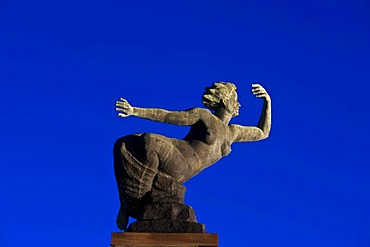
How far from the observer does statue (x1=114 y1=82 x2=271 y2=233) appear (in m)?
8.16

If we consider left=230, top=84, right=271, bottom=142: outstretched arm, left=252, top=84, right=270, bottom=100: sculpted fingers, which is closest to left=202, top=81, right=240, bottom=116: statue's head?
left=230, top=84, right=271, bottom=142: outstretched arm

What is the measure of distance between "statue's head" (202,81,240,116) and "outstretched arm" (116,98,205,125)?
1.44ft

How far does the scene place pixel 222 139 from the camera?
901 cm

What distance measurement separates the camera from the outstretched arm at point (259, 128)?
9.39 meters

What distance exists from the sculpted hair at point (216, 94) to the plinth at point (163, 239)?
94.6 inches

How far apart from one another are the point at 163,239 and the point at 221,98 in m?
2.66

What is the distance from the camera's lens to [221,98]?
9.27 m

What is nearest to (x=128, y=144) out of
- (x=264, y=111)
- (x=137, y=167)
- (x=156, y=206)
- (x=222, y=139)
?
(x=137, y=167)

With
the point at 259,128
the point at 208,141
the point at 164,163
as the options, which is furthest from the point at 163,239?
the point at 259,128

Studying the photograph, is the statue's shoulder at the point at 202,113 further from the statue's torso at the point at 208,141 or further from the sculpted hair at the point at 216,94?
the sculpted hair at the point at 216,94

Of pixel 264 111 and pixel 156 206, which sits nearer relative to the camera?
pixel 156 206

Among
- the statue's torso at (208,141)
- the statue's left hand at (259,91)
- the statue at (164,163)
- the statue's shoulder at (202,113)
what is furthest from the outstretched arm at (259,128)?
the statue's shoulder at (202,113)

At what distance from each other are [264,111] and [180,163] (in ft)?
6.95

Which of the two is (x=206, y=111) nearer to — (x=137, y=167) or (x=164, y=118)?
(x=164, y=118)
